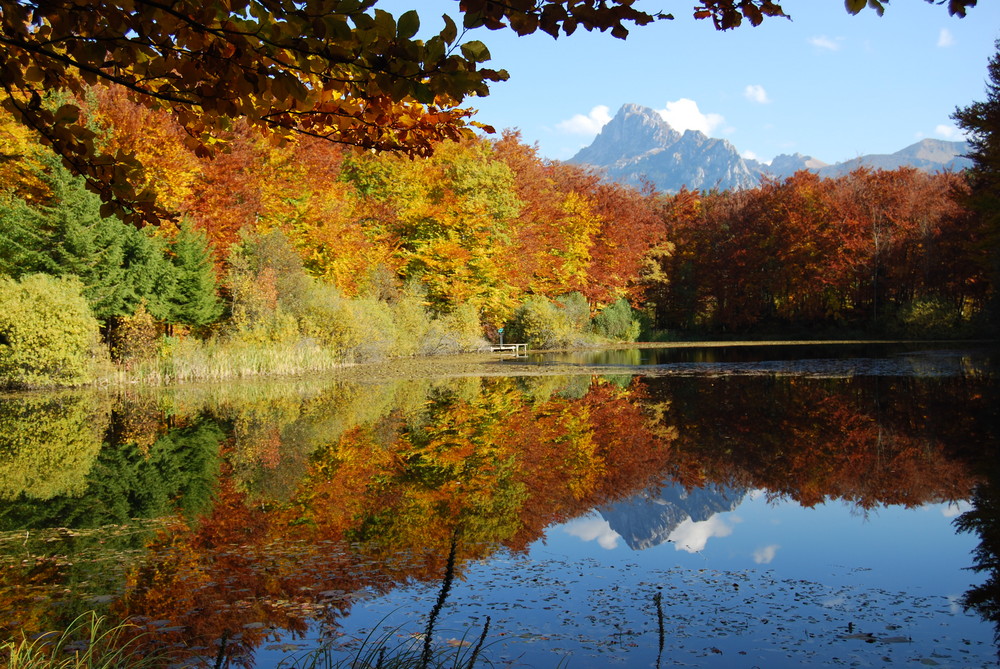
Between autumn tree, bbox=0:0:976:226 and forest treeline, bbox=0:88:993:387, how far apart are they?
0.59 meters

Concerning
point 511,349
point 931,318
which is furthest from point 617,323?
point 931,318

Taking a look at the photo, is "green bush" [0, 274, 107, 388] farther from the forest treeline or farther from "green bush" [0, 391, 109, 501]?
"green bush" [0, 391, 109, 501]

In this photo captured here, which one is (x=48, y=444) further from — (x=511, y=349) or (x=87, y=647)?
(x=511, y=349)

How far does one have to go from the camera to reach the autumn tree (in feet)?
7.96

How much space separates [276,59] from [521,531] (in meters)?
5.26

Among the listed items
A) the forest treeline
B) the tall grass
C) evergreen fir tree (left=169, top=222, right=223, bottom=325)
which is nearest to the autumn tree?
the forest treeline

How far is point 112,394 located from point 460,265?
1733 cm

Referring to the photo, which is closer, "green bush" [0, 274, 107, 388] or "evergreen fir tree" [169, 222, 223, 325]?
"green bush" [0, 274, 107, 388]

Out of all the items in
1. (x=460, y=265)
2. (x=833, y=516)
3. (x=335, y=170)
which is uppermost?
(x=335, y=170)

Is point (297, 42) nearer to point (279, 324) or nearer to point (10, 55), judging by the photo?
point (10, 55)

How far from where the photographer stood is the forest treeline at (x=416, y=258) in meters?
21.0

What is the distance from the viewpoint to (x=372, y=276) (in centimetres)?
2959

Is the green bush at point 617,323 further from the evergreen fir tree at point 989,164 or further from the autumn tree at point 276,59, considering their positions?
the autumn tree at point 276,59

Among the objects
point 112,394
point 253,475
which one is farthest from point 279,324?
point 253,475
